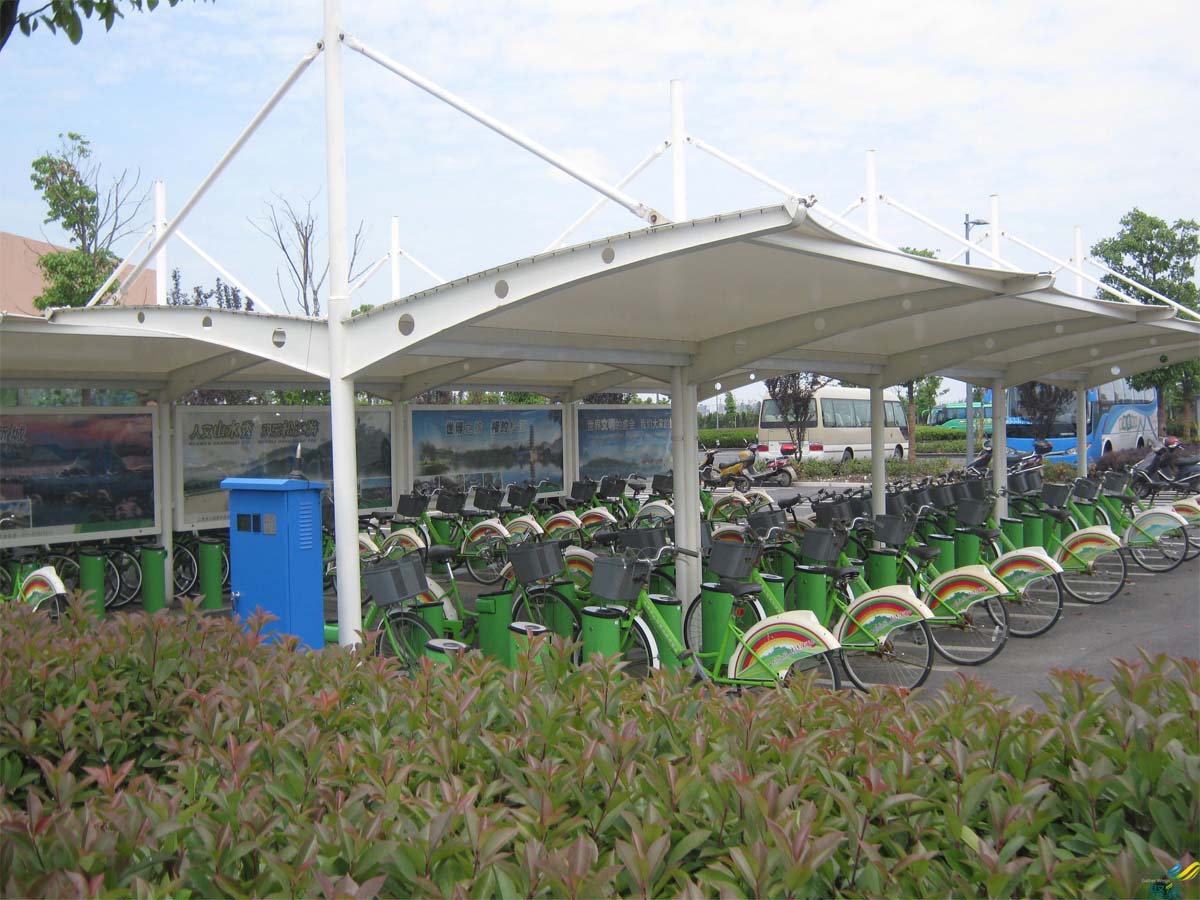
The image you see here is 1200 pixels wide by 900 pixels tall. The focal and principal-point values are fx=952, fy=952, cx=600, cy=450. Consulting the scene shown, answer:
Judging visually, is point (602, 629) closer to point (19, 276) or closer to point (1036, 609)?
point (1036, 609)

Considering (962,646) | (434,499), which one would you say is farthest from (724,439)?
(962,646)

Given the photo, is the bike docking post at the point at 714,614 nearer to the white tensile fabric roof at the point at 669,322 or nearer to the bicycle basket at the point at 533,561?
the bicycle basket at the point at 533,561

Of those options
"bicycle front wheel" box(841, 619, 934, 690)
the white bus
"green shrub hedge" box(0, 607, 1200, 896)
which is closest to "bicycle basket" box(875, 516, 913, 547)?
"bicycle front wheel" box(841, 619, 934, 690)

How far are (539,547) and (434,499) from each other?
5342 mm

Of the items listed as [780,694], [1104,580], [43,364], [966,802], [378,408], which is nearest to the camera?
[966,802]

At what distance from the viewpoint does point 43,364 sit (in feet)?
26.2

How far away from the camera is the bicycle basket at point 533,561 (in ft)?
19.5

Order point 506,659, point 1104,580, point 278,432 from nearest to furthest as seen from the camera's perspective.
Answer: point 506,659 < point 1104,580 < point 278,432

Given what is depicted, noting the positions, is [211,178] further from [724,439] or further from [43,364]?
[724,439]

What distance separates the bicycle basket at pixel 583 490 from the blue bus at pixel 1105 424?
558 inches

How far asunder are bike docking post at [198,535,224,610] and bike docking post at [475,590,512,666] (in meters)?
3.60

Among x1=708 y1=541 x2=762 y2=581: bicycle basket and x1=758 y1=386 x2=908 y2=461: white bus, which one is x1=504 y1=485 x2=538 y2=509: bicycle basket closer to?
x1=708 y1=541 x2=762 y2=581: bicycle basket

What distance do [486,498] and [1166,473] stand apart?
9923 mm

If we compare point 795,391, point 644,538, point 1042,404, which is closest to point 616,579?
point 644,538
